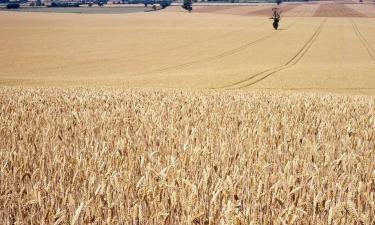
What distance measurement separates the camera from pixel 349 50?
1784 inches

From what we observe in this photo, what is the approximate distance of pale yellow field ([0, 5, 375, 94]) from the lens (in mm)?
25328

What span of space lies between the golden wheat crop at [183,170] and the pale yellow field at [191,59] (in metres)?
16.9

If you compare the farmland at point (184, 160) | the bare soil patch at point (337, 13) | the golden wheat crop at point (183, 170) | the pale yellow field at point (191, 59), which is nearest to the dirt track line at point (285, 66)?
the pale yellow field at point (191, 59)

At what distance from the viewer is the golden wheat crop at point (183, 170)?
2623mm

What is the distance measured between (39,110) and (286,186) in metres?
5.38

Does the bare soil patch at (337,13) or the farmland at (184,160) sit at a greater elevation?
the bare soil patch at (337,13)

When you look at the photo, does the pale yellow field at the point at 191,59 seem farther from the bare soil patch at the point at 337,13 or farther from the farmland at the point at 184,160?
the bare soil patch at the point at 337,13

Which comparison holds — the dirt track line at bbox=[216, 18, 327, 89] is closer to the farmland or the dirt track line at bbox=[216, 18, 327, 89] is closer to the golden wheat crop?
the farmland

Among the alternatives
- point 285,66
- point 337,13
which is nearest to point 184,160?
point 285,66

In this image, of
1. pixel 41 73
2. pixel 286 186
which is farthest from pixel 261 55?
pixel 286 186

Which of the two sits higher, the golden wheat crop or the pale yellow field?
the golden wheat crop

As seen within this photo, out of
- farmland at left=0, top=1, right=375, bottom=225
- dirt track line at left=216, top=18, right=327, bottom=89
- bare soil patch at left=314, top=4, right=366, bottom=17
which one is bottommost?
dirt track line at left=216, top=18, right=327, bottom=89

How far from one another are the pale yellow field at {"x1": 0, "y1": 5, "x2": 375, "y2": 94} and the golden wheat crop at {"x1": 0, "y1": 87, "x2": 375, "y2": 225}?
55.5 ft

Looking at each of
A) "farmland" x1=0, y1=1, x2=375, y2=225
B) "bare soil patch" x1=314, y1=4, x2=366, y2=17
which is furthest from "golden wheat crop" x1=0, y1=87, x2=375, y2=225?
"bare soil patch" x1=314, y1=4, x2=366, y2=17
